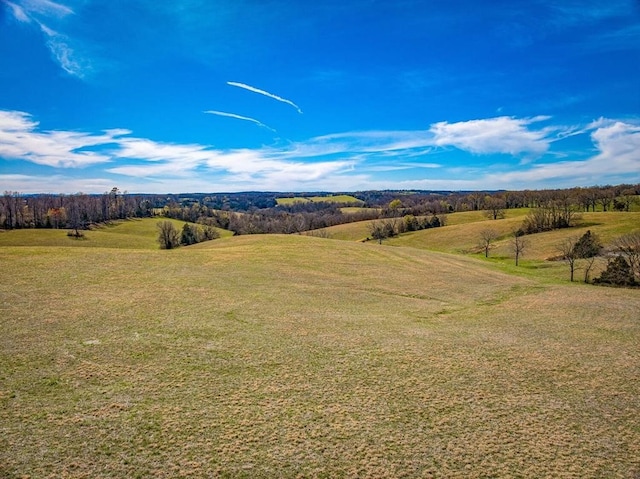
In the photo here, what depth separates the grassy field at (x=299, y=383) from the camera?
11.0 m

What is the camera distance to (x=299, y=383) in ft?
51.9

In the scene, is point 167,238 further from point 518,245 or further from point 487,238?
point 518,245

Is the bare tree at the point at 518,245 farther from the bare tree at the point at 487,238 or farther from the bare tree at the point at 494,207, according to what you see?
the bare tree at the point at 494,207

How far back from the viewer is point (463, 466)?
35.9 feet

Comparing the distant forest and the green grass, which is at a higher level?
the distant forest

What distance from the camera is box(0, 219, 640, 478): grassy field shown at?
1104cm

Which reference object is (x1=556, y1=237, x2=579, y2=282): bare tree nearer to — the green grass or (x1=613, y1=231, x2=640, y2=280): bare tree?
(x1=613, y1=231, x2=640, y2=280): bare tree

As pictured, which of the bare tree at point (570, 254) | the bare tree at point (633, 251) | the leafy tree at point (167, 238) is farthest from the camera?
the leafy tree at point (167, 238)

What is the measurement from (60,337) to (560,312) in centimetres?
3363

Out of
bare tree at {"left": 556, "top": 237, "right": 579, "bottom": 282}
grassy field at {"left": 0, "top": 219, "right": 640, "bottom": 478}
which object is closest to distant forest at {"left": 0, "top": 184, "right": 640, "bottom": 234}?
bare tree at {"left": 556, "top": 237, "right": 579, "bottom": 282}

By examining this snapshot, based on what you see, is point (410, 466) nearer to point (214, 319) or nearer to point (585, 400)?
point (585, 400)

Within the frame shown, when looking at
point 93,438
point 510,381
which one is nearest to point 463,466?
point 510,381

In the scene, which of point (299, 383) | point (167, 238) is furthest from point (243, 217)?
point (299, 383)

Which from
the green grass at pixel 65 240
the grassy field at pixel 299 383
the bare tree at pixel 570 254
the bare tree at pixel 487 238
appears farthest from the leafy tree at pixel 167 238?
the bare tree at pixel 570 254
